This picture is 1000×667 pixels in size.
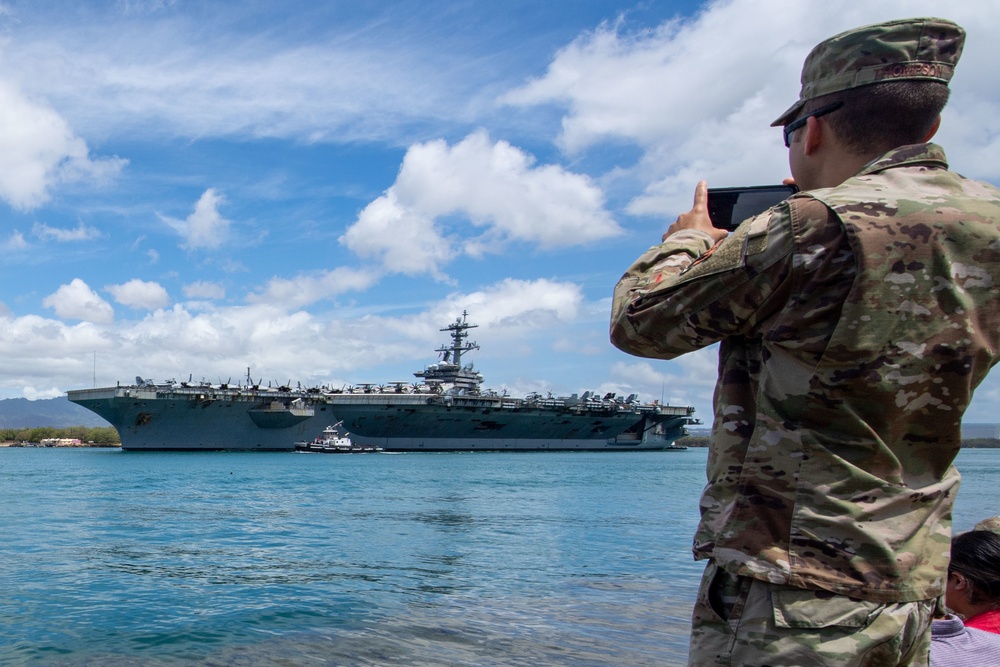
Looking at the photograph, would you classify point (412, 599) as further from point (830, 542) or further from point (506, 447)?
point (506, 447)

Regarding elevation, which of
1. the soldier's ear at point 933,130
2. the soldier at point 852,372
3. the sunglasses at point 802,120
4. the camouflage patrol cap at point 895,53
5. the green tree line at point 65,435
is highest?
the camouflage patrol cap at point 895,53

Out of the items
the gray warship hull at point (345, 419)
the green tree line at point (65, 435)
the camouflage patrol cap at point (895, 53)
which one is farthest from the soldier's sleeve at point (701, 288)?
the green tree line at point (65, 435)

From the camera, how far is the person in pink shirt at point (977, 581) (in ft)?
8.90

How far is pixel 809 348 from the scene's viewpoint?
60.4 inches

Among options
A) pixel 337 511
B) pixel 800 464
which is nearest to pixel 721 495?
pixel 800 464

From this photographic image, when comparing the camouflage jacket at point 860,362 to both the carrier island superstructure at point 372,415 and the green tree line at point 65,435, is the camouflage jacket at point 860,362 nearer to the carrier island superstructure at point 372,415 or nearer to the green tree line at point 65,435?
the carrier island superstructure at point 372,415

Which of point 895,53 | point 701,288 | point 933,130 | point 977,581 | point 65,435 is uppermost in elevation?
point 895,53

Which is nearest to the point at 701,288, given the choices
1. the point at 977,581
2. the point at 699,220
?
the point at 699,220

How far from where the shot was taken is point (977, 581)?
108 inches

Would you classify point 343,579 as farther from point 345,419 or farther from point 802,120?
point 345,419

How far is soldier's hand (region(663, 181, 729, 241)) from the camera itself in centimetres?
183

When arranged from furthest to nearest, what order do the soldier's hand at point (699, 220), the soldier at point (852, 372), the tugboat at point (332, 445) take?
the tugboat at point (332, 445)
the soldier's hand at point (699, 220)
the soldier at point (852, 372)

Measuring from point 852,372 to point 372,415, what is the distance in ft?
173

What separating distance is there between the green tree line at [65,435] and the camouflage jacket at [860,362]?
99.8 m
